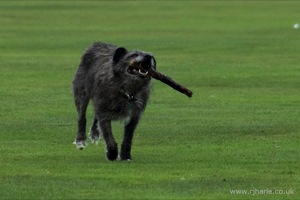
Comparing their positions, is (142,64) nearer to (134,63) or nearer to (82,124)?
(134,63)

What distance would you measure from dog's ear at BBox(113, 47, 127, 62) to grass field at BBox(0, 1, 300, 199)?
5.10ft

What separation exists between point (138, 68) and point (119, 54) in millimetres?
593

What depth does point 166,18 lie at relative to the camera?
6681 cm

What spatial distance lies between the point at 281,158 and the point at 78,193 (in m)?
4.59

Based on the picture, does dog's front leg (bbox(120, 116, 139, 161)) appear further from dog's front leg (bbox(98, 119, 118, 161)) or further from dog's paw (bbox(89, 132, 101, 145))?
dog's paw (bbox(89, 132, 101, 145))

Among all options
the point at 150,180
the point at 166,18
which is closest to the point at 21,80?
the point at 150,180

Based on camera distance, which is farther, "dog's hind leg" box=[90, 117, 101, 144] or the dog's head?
"dog's hind leg" box=[90, 117, 101, 144]

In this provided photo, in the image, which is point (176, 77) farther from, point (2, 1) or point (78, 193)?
point (2, 1)

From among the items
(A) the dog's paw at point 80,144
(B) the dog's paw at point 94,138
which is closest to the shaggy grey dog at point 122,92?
(A) the dog's paw at point 80,144

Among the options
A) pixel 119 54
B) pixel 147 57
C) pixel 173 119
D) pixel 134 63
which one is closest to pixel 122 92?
pixel 119 54

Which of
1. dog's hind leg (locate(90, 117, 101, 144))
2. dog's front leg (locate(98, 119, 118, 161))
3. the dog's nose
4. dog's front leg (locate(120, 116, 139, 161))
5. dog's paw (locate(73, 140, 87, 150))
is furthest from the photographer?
dog's hind leg (locate(90, 117, 101, 144))

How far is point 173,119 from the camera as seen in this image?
955 inches

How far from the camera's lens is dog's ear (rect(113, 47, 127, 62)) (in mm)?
17734

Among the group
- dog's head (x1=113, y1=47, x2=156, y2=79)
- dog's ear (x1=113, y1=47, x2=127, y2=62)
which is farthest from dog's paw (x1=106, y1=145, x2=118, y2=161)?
dog's ear (x1=113, y1=47, x2=127, y2=62)
